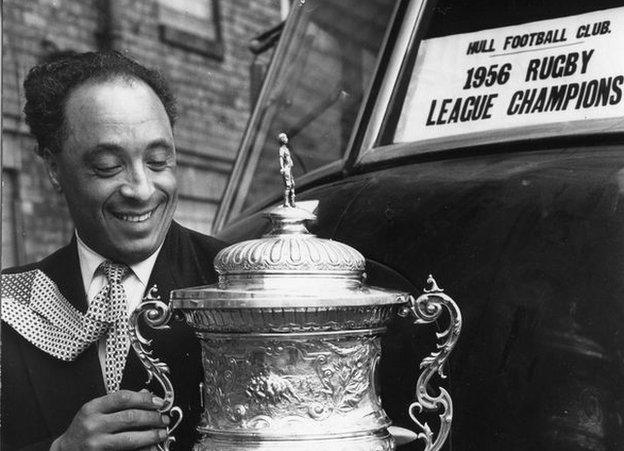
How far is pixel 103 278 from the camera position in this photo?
2.47 m

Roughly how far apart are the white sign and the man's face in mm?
820

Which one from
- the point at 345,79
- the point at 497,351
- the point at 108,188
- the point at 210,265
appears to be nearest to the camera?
the point at 497,351

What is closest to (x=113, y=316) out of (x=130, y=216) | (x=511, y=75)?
(x=130, y=216)

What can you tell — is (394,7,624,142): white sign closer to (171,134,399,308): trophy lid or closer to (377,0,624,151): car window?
(377,0,624,151): car window

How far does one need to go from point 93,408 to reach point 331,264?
0.56 meters

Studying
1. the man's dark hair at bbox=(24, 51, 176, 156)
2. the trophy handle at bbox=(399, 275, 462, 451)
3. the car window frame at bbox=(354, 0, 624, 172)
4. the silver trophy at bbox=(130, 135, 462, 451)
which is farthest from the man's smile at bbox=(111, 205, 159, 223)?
the car window frame at bbox=(354, 0, 624, 172)

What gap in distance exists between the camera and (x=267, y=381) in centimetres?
203

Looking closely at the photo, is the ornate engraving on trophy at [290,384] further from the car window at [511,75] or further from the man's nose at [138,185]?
the car window at [511,75]

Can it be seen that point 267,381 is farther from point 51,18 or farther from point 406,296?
point 51,18

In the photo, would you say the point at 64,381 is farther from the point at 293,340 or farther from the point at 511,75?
the point at 511,75

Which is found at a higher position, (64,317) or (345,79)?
(345,79)

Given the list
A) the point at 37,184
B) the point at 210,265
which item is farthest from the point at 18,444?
the point at 37,184

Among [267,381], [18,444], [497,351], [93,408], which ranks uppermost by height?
[497,351]

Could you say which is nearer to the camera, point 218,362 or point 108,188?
point 218,362
